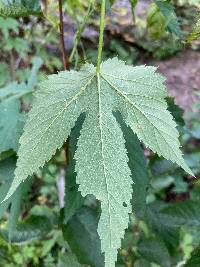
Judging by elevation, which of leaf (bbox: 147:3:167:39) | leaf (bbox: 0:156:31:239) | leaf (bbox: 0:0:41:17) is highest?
leaf (bbox: 0:0:41:17)

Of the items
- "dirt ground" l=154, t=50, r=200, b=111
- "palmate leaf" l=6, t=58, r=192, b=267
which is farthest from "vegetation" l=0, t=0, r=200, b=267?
"dirt ground" l=154, t=50, r=200, b=111

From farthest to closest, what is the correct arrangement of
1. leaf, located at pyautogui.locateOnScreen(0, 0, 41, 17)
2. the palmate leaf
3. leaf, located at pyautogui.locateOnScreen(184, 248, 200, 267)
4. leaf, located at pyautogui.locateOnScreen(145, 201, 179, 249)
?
leaf, located at pyautogui.locateOnScreen(145, 201, 179, 249) < leaf, located at pyautogui.locateOnScreen(184, 248, 200, 267) < leaf, located at pyautogui.locateOnScreen(0, 0, 41, 17) < the palmate leaf

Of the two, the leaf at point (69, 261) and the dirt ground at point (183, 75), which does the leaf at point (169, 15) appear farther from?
the dirt ground at point (183, 75)

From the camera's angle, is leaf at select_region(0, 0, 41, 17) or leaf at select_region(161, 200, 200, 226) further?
leaf at select_region(161, 200, 200, 226)

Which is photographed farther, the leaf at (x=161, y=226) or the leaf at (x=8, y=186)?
the leaf at (x=161, y=226)

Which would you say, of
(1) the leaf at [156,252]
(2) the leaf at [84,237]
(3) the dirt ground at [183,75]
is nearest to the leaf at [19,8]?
(2) the leaf at [84,237]

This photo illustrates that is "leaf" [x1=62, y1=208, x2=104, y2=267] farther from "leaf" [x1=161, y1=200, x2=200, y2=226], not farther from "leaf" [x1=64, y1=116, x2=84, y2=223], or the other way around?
"leaf" [x1=161, y1=200, x2=200, y2=226]

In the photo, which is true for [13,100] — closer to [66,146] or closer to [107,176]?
[66,146]
